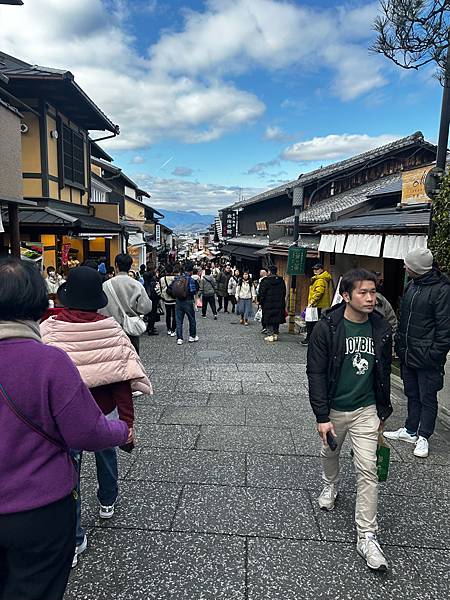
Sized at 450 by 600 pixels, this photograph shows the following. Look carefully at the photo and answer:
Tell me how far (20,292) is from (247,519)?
2.47m

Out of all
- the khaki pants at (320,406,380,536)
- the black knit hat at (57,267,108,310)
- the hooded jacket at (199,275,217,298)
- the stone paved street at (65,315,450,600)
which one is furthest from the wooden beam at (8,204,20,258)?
the khaki pants at (320,406,380,536)

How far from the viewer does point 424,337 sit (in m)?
4.02

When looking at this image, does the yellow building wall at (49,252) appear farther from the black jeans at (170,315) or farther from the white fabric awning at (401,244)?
the white fabric awning at (401,244)

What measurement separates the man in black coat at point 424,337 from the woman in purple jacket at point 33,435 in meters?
3.39

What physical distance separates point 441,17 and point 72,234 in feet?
35.7

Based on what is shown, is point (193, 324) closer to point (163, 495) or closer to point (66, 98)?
point (163, 495)

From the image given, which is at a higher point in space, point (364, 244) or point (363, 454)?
point (364, 244)

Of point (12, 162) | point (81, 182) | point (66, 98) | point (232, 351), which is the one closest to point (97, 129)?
point (81, 182)

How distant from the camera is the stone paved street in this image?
2.49 metres

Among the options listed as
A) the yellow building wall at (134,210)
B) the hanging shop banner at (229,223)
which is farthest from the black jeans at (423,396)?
the yellow building wall at (134,210)

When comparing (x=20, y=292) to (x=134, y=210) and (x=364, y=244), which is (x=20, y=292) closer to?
(x=364, y=244)

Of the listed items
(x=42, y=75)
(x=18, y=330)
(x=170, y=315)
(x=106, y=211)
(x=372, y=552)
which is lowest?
(x=372, y=552)

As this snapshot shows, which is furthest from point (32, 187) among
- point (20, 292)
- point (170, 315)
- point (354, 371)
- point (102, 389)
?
point (20, 292)

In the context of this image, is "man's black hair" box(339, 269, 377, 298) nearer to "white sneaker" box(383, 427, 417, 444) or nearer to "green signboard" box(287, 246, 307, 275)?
"white sneaker" box(383, 427, 417, 444)
